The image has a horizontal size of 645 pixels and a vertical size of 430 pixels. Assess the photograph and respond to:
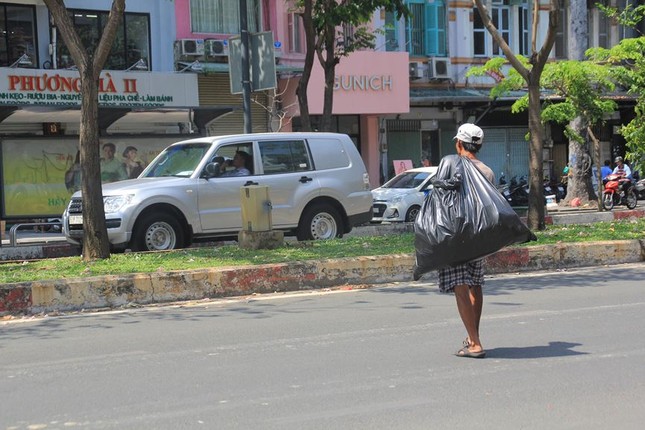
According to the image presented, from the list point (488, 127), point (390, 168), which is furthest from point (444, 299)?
point (488, 127)

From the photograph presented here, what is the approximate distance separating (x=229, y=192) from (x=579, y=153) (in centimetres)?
1461

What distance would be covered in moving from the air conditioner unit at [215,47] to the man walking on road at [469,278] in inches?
738

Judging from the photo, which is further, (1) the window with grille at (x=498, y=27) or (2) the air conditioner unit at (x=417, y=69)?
(1) the window with grille at (x=498, y=27)

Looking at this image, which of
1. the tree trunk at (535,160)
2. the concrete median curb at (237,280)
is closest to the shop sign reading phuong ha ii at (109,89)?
the tree trunk at (535,160)

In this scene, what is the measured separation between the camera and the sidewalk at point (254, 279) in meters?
9.54

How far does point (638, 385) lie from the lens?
6.03 meters

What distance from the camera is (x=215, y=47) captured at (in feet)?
80.9

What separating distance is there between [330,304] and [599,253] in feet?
16.0

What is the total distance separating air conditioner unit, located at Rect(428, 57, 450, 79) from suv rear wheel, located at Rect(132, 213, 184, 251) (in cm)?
1770

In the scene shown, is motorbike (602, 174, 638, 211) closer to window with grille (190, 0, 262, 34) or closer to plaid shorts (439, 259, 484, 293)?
window with grille (190, 0, 262, 34)

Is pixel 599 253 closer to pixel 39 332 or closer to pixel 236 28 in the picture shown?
pixel 39 332

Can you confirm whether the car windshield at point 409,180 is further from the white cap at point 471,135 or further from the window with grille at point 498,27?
the white cap at point 471,135

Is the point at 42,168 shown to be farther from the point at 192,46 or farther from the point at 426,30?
the point at 426,30

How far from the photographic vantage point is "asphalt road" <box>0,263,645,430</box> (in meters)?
5.40
